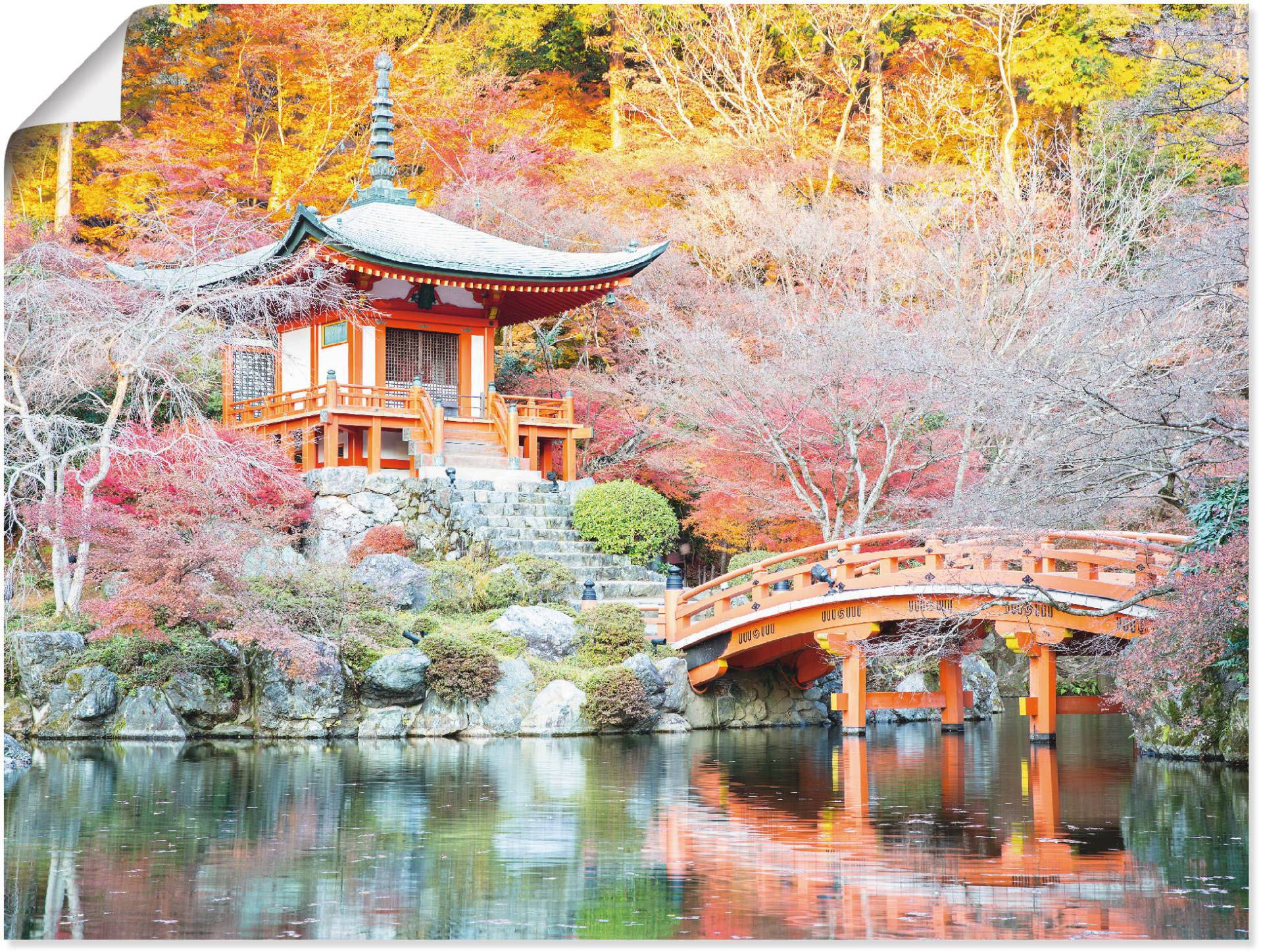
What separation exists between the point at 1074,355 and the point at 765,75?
11098mm

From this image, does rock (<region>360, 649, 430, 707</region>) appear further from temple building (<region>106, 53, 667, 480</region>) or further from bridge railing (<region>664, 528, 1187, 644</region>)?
temple building (<region>106, 53, 667, 480</region>)

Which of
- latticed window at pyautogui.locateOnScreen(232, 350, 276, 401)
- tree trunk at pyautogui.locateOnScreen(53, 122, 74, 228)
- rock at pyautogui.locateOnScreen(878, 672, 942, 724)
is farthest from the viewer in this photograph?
tree trunk at pyautogui.locateOnScreen(53, 122, 74, 228)

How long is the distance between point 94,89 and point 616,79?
1778 cm

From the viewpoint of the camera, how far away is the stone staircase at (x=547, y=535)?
50.2ft

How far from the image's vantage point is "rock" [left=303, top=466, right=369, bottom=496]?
53.2 ft

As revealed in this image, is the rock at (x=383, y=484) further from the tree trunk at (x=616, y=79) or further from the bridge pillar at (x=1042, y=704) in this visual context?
the tree trunk at (x=616, y=79)

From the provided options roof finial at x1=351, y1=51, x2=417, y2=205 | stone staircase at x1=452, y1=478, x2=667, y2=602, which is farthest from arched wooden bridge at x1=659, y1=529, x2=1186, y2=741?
roof finial at x1=351, y1=51, x2=417, y2=205

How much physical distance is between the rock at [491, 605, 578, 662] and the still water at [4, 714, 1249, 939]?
209 centimetres

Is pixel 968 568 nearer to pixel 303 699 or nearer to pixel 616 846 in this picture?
pixel 616 846

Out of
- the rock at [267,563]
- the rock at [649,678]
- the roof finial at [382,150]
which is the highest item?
the roof finial at [382,150]

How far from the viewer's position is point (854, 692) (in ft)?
43.3

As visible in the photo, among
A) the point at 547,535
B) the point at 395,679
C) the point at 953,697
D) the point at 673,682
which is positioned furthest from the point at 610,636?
the point at 953,697

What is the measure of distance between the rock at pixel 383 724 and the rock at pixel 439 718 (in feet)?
0.37

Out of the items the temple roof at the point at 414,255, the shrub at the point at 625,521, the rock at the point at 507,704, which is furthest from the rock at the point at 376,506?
the rock at the point at 507,704
